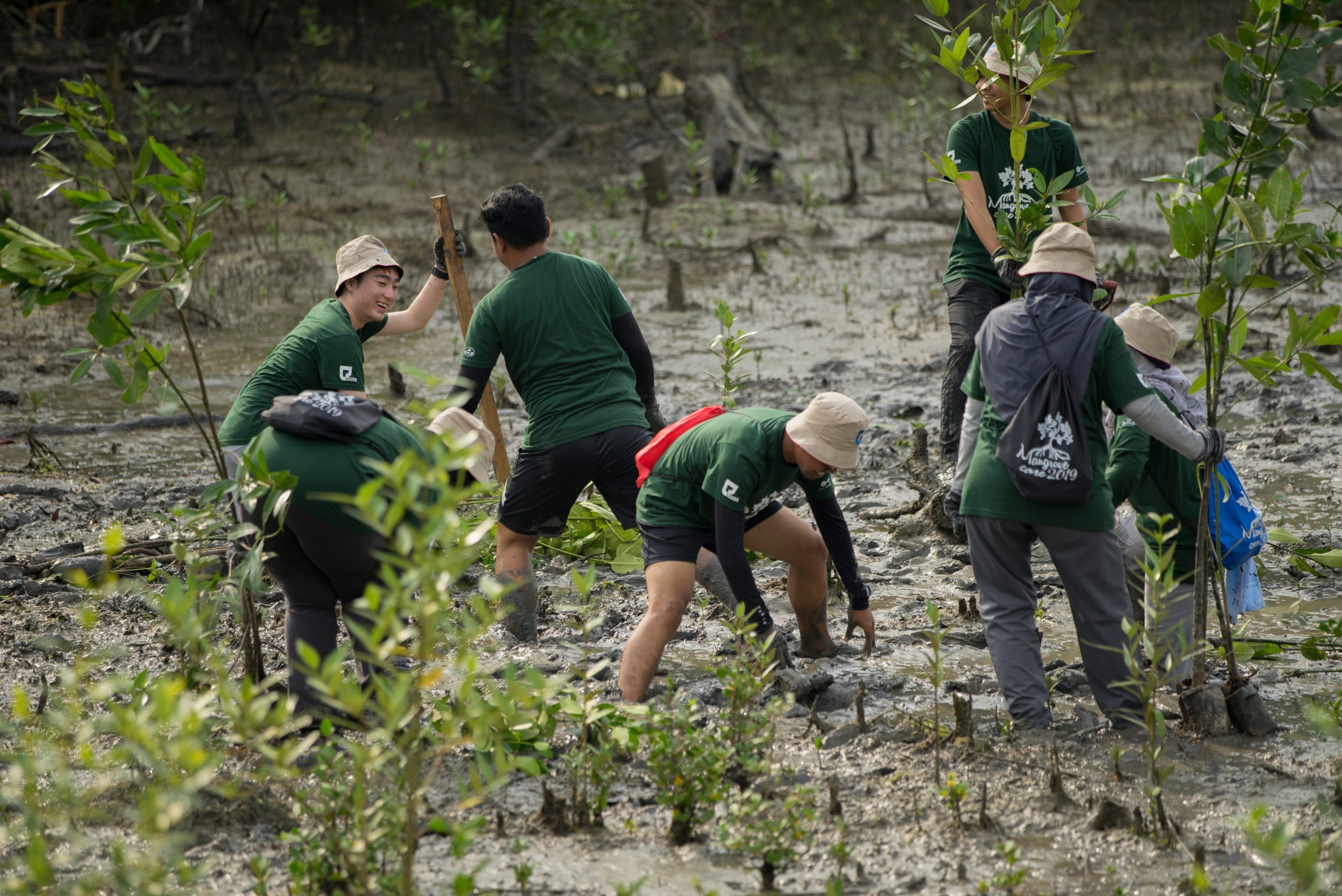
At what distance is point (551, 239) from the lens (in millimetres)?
12734

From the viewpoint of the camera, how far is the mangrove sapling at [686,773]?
3.14m

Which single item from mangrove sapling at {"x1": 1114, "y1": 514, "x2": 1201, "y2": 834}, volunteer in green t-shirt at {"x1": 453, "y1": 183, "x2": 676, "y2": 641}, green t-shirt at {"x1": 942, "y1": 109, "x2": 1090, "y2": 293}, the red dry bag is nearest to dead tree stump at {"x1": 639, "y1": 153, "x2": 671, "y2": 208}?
green t-shirt at {"x1": 942, "y1": 109, "x2": 1090, "y2": 293}

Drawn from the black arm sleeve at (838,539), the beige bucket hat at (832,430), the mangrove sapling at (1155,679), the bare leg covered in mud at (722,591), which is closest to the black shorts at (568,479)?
the bare leg covered in mud at (722,591)

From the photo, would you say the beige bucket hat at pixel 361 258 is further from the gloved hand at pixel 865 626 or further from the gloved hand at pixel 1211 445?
the gloved hand at pixel 1211 445

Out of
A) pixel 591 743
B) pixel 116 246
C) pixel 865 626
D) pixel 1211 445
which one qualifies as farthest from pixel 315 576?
pixel 1211 445

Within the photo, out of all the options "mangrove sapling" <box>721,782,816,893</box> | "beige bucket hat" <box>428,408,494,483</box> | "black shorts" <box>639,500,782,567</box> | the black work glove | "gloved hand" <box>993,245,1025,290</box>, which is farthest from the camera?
the black work glove

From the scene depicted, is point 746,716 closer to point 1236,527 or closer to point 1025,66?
point 1236,527

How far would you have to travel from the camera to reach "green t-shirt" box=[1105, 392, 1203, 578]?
396 centimetres

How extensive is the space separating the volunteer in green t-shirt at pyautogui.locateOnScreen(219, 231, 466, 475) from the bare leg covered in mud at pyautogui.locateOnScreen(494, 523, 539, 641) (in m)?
0.81

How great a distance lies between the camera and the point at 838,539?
4191mm

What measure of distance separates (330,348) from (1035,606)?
2563 millimetres

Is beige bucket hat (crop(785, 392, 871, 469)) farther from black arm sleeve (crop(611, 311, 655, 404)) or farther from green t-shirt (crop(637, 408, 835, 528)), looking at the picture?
black arm sleeve (crop(611, 311, 655, 404))

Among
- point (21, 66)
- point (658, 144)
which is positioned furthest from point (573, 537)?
point (21, 66)

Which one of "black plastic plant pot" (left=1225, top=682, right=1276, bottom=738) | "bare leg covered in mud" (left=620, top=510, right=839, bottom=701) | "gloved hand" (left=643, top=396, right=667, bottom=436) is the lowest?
"black plastic plant pot" (left=1225, top=682, right=1276, bottom=738)
